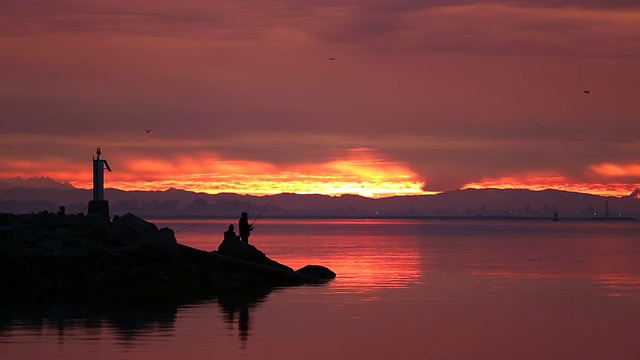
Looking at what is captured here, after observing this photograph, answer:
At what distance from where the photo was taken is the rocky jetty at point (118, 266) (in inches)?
1362

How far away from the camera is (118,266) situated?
3606cm

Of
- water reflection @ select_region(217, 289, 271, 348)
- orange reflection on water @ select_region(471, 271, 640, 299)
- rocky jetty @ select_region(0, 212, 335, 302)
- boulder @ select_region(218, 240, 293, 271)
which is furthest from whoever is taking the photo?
boulder @ select_region(218, 240, 293, 271)

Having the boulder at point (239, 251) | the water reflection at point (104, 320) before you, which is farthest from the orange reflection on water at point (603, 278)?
the water reflection at point (104, 320)

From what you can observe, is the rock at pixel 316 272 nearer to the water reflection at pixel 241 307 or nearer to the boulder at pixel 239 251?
the boulder at pixel 239 251

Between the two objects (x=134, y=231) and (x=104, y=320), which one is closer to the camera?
(x=104, y=320)

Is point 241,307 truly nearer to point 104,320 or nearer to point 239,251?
point 104,320

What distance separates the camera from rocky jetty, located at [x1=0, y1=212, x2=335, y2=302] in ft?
113

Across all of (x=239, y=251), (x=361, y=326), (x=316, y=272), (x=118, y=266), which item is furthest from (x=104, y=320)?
(x=316, y=272)

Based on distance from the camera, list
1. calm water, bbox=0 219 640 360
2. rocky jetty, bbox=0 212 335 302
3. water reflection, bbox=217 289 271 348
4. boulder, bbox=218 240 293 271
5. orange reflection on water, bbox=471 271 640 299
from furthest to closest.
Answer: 1. boulder, bbox=218 240 293 271
2. orange reflection on water, bbox=471 271 640 299
3. rocky jetty, bbox=0 212 335 302
4. water reflection, bbox=217 289 271 348
5. calm water, bbox=0 219 640 360

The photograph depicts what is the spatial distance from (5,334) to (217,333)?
4674mm

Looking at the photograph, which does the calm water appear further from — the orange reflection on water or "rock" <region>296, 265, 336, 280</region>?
"rock" <region>296, 265, 336, 280</region>

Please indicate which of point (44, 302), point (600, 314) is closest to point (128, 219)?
point (44, 302)

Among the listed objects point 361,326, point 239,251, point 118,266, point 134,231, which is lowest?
point 361,326

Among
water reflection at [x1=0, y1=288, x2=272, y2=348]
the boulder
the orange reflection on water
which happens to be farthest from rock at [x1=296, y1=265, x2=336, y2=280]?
water reflection at [x1=0, y1=288, x2=272, y2=348]
